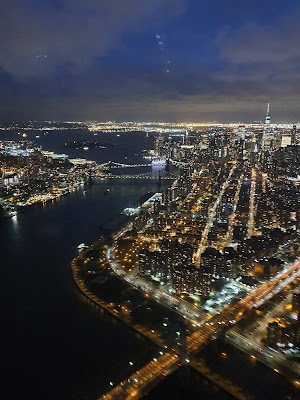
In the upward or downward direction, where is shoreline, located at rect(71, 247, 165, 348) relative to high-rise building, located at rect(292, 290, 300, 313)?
downward

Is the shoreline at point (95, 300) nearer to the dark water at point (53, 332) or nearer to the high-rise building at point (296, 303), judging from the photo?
the dark water at point (53, 332)

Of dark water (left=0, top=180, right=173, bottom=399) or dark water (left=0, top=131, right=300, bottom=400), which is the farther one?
dark water (left=0, top=180, right=173, bottom=399)

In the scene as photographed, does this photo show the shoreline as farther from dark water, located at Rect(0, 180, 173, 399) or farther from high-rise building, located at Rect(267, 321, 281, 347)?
high-rise building, located at Rect(267, 321, 281, 347)

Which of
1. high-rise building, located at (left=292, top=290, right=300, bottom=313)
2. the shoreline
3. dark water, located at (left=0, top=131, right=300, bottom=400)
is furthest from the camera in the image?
high-rise building, located at (left=292, top=290, right=300, bottom=313)

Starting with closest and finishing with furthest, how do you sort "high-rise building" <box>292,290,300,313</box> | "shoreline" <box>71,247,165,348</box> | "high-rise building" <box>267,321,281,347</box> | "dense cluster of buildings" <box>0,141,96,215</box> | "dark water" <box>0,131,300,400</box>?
"dark water" <box>0,131,300,400</box> → "high-rise building" <box>267,321,281,347</box> → "shoreline" <box>71,247,165,348</box> → "high-rise building" <box>292,290,300,313</box> → "dense cluster of buildings" <box>0,141,96,215</box>

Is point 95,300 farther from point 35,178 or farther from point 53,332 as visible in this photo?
point 35,178

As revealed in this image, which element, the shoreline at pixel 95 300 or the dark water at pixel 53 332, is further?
the shoreline at pixel 95 300

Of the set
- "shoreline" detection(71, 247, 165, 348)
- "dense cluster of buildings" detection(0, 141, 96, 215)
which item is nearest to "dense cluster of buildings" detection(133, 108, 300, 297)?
"shoreline" detection(71, 247, 165, 348)

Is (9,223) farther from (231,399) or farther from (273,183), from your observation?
(273,183)

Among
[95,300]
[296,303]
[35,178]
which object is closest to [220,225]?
[296,303]

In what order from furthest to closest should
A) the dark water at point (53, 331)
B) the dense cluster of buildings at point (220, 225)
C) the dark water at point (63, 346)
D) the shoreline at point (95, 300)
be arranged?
1. the dense cluster of buildings at point (220, 225)
2. the shoreline at point (95, 300)
3. the dark water at point (53, 331)
4. the dark water at point (63, 346)

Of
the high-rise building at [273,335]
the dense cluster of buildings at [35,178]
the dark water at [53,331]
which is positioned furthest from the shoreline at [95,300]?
the dense cluster of buildings at [35,178]

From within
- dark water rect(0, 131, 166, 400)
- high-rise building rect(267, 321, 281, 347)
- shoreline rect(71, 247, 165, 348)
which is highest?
high-rise building rect(267, 321, 281, 347)
